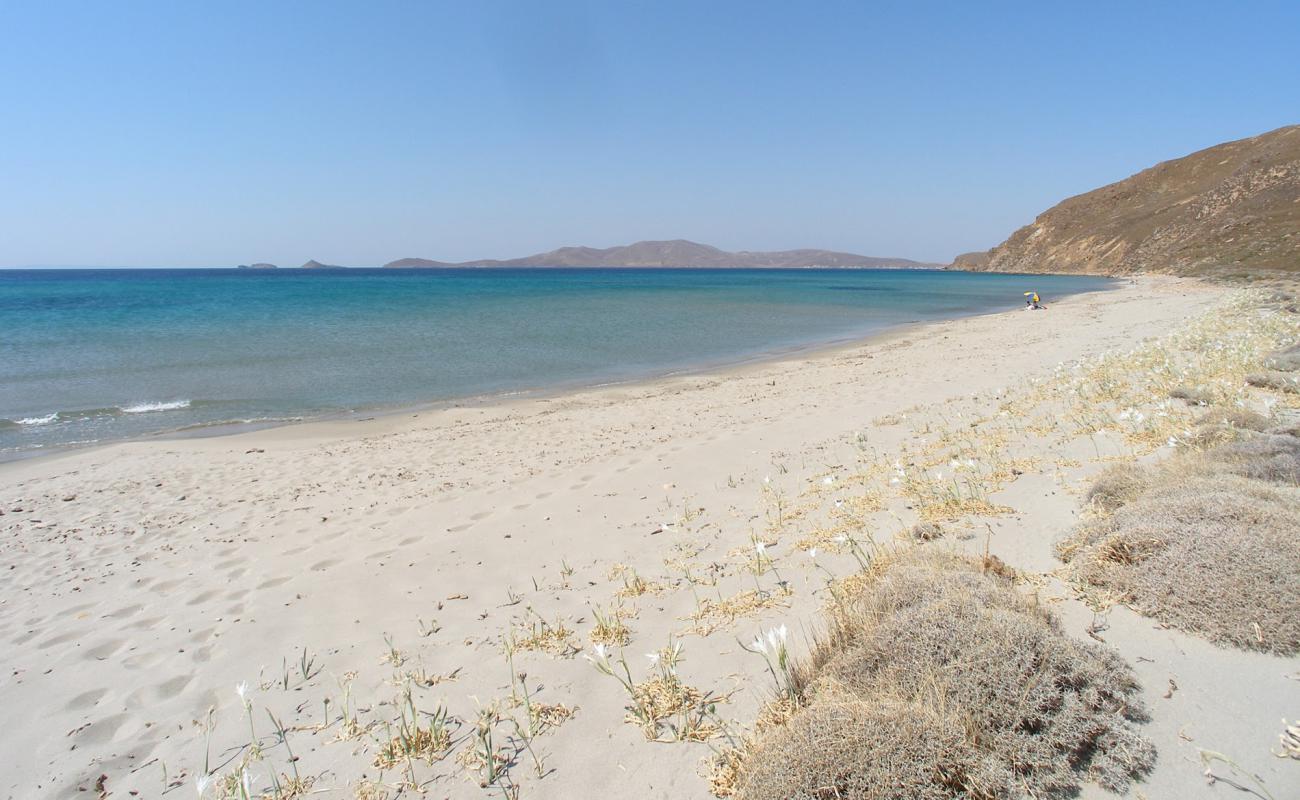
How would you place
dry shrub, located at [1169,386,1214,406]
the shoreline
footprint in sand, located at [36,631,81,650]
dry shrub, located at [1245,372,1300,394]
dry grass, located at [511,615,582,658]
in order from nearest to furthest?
1. dry grass, located at [511,615,582,658]
2. footprint in sand, located at [36,631,81,650]
3. dry shrub, located at [1169,386,1214,406]
4. dry shrub, located at [1245,372,1300,394]
5. the shoreline

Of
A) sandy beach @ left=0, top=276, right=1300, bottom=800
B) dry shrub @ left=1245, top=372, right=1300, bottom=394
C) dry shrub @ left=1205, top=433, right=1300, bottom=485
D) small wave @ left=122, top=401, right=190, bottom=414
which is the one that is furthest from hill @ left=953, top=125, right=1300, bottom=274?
small wave @ left=122, top=401, right=190, bottom=414

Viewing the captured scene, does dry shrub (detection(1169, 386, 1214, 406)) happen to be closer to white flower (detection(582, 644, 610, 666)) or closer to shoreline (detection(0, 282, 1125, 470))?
white flower (detection(582, 644, 610, 666))

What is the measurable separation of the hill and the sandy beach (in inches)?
1868

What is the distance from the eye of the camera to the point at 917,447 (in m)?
7.06

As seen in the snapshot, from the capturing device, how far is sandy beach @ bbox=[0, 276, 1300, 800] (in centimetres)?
278

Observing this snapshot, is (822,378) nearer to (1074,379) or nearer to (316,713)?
(1074,379)

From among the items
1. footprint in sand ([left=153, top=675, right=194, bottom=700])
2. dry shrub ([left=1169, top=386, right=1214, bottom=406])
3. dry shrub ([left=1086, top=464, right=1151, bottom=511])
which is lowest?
footprint in sand ([left=153, top=675, right=194, bottom=700])

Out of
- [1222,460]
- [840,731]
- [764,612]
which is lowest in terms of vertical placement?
[764,612]

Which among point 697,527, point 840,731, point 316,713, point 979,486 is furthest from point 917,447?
point 316,713

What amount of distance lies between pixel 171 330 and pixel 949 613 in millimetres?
35124

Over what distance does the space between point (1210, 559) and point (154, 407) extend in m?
17.9

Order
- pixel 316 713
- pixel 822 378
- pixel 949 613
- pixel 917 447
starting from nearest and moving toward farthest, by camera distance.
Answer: pixel 949 613, pixel 316 713, pixel 917 447, pixel 822 378

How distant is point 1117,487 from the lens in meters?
4.41

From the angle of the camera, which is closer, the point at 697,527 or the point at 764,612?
the point at 764,612
